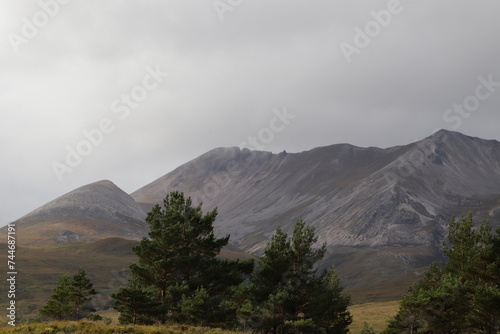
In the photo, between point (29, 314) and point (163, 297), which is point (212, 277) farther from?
point (29, 314)

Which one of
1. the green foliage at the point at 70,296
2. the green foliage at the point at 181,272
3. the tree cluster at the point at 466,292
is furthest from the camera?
the green foliage at the point at 70,296

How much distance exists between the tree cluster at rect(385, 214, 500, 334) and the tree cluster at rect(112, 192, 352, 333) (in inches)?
333

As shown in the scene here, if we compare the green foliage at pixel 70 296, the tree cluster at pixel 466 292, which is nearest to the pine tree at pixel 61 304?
the green foliage at pixel 70 296

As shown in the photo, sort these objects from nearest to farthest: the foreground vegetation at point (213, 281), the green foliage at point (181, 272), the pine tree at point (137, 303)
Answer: the pine tree at point (137, 303), the green foliage at point (181, 272), the foreground vegetation at point (213, 281)

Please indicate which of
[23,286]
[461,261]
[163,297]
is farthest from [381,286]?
[163,297]

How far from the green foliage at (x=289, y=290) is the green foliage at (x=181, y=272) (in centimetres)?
259

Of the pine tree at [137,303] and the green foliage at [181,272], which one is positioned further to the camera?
the green foliage at [181,272]

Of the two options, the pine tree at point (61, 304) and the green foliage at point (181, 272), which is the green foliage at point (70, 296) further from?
the green foliage at point (181, 272)

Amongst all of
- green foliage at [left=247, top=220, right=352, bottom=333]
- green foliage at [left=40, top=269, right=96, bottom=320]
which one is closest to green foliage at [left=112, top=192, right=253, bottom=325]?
green foliage at [left=247, top=220, right=352, bottom=333]

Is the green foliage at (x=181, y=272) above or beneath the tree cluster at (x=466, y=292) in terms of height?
above

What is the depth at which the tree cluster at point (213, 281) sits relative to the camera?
31.1 m

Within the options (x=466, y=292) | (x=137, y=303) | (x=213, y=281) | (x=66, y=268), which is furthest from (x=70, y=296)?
(x=66, y=268)

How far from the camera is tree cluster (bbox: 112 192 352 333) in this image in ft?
102

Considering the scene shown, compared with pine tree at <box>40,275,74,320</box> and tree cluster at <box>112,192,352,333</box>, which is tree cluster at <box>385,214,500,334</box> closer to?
tree cluster at <box>112,192,352,333</box>
